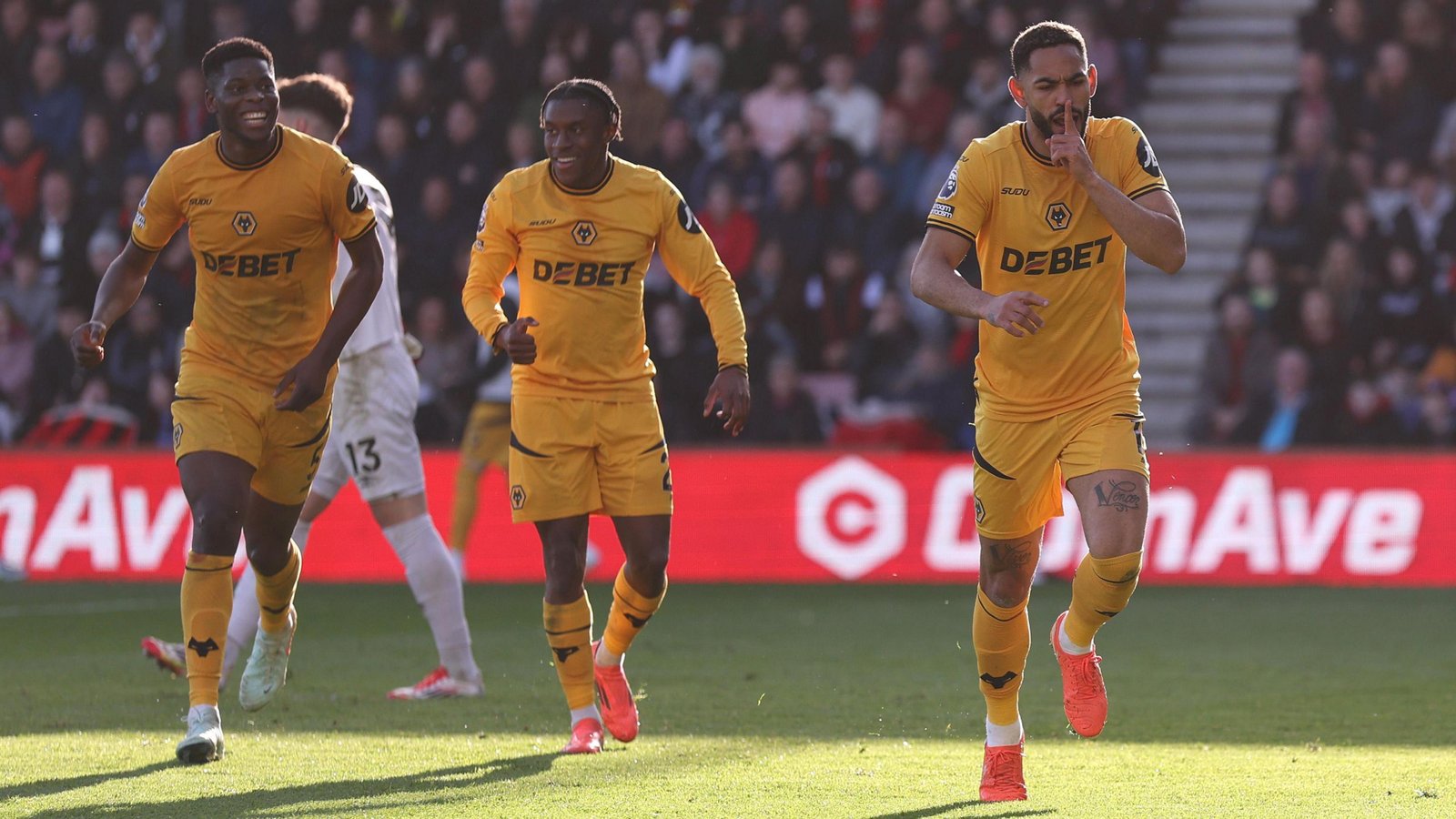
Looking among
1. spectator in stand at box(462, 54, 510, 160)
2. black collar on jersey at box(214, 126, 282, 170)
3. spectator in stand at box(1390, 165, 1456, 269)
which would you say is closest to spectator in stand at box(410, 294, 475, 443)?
spectator in stand at box(462, 54, 510, 160)

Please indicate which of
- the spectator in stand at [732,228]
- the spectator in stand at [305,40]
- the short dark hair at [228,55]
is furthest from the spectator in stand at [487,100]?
the short dark hair at [228,55]

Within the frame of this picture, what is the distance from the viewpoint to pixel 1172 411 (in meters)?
16.7

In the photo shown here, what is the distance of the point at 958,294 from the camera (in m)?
5.85

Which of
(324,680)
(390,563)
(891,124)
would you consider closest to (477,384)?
(390,563)

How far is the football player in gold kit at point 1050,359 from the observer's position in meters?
6.00

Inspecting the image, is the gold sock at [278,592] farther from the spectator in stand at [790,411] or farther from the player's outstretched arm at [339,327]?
the spectator in stand at [790,411]

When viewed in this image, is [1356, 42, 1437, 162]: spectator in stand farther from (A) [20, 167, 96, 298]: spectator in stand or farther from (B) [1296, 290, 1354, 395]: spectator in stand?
(A) [20, 167, 96, 298]: spectator in stand

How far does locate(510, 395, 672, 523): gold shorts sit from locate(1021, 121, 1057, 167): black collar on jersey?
1.60m

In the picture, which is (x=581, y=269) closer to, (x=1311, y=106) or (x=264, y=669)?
(x=264, y=669)

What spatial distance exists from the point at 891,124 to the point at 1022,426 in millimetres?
10797

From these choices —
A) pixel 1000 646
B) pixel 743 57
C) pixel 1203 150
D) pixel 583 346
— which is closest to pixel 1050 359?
pixel 1000 646

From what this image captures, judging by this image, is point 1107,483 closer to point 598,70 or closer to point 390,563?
point 390,563

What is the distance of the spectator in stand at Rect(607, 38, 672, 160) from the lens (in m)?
17.2

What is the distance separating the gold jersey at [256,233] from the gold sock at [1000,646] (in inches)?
92.9
